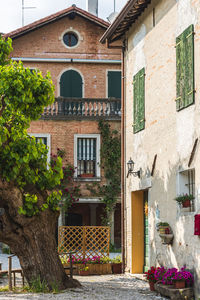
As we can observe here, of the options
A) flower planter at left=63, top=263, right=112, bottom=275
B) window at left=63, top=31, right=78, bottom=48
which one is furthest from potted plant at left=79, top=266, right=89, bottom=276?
window at left=63, top=31, right=78, bottom=48

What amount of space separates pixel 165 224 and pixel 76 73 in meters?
15.1

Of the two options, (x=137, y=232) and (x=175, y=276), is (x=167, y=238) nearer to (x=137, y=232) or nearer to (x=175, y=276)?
(x=175, y=276)

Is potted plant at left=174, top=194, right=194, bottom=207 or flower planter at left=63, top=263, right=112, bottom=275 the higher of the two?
potted plant at left=174, top=194, right=194, bottom=207

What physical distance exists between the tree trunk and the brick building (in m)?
12.3

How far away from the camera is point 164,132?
41.7 ft

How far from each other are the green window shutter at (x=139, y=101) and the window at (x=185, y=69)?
2619 millimetres

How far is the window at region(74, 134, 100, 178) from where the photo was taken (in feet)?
80.8

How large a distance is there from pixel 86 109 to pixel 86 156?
2032 mm

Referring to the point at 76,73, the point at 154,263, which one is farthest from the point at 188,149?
the point at 76,73

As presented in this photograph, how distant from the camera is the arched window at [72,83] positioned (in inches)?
1028

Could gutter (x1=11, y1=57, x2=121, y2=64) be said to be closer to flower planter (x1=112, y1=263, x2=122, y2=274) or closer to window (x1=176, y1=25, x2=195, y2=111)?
flower planter (x1=112, y1=263, x2=122, y2=274)

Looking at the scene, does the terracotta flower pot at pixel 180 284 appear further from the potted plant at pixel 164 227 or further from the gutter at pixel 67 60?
the gutter at pixel 67 60

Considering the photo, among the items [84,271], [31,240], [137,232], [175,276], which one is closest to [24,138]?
[31,240]

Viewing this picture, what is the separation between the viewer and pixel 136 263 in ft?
50.4
